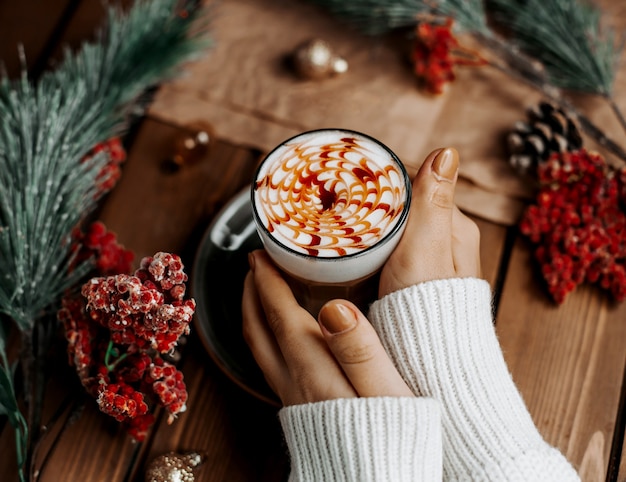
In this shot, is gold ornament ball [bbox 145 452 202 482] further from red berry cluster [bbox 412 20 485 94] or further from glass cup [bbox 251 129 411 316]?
red berry cluster [bbox 412 20 485 94]

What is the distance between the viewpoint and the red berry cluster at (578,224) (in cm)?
83

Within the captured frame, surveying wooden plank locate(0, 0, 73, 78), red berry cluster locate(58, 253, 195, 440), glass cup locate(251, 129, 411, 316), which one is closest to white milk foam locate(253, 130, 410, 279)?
glass cup locate(251, 129, 411, 316)

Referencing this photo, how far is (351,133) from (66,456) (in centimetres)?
47

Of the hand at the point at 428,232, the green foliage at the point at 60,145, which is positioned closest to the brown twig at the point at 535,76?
the hand at the point at 428,232

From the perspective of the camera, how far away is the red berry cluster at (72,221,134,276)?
2.65 feet

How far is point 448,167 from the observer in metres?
0.71

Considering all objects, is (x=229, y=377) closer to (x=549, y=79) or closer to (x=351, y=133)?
(x=351, y=133)

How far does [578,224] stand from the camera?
2.80 ft

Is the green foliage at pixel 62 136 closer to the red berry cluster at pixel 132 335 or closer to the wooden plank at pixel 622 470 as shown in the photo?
the red berry cluster at pixel 132 335

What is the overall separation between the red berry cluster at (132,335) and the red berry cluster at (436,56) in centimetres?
48

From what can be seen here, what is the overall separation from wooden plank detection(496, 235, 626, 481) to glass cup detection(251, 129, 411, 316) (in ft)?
0.81

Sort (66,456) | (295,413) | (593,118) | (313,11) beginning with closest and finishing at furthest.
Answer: (295,413)
(66,456)
(593,118)
(313,11)

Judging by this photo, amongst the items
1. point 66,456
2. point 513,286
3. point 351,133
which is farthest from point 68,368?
point 513,286

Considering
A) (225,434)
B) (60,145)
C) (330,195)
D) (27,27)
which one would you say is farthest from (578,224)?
(27,27)
